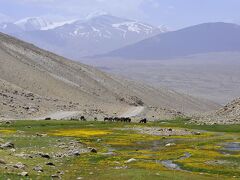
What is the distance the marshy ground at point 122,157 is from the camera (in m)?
45.7

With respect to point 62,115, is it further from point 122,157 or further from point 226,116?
point 122,157

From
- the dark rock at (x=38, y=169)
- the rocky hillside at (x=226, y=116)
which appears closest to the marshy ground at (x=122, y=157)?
the dark rock at (x=38, y=169)

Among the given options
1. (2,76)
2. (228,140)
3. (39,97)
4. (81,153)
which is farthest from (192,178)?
(2,76)

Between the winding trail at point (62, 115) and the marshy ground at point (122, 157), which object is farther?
the winding trail at point (62, 115)

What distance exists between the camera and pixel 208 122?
415ft

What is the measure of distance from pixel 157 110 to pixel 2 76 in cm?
5358

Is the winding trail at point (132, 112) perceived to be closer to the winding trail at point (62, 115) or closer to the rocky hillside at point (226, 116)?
the winding trail at point (62, 115)

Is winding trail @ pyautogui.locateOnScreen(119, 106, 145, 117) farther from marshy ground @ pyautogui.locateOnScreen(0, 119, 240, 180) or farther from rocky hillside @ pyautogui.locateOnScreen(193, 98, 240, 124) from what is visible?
marshy ground @ pyautogui.locateOnScreen(0, 119, 240, 180)

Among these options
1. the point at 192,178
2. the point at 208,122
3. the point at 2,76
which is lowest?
the point at 192,178

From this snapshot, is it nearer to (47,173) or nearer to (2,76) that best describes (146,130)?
(47,173)

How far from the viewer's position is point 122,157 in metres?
60.6

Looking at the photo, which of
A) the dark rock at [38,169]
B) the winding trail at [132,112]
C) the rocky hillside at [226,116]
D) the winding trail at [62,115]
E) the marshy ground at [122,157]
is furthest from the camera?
the winding trail at [132,112]

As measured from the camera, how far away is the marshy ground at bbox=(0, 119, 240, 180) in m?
45.7

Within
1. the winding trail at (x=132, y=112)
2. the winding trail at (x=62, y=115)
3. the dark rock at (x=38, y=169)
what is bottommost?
the dark rock at (x=38, y=169)
